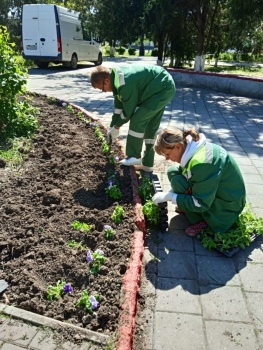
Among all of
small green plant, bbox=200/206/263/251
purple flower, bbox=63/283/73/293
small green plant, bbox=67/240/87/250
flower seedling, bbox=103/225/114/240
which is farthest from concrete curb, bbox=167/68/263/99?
purple flower, bbox=63/283/73/293

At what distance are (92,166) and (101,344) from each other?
2659 mm

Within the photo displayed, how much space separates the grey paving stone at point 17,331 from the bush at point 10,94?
3.28 metres

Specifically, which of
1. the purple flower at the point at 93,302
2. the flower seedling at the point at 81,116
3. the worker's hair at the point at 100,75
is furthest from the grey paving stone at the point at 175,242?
the flower seedling at the point at 81,116

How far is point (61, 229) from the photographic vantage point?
119 inches

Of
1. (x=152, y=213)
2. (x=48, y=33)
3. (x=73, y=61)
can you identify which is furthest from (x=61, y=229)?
(x=73, y=61)

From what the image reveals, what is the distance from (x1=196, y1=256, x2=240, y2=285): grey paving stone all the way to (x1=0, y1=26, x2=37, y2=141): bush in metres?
3.36

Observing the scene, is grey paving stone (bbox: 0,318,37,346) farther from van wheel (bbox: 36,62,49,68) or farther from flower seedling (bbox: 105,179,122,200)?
van wheel (bbox: 36,62,49,68)

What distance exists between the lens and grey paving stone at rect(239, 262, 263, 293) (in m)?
2.64

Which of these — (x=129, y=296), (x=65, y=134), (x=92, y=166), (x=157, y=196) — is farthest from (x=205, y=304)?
(x=65, y=134)

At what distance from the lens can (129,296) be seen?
2338 mm

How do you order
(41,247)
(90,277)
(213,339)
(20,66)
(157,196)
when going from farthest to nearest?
(20,66) < (157,196) < (41,247) < (90,277) < (213,339)

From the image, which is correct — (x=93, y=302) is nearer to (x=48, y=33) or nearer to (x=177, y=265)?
(x=177, y=265)

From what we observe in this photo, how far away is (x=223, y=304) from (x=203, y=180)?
933 mm

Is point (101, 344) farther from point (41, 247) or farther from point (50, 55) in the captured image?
point (50, 55)
